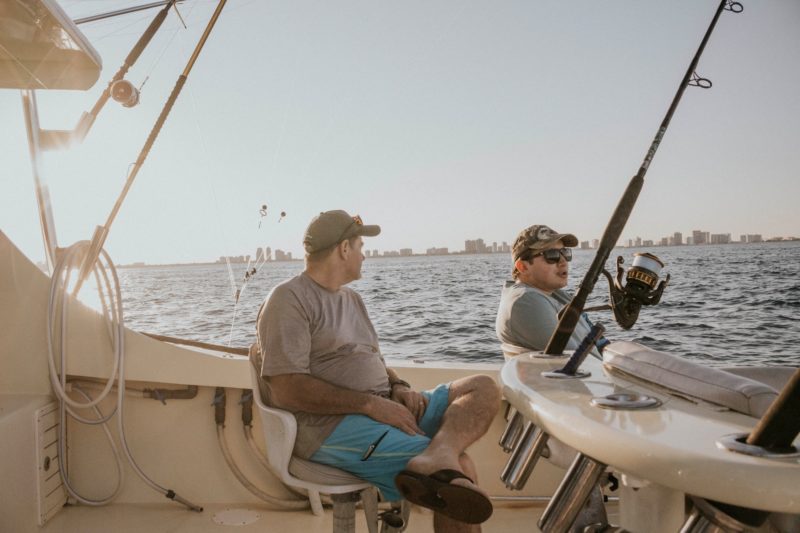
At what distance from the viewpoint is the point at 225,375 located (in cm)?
244

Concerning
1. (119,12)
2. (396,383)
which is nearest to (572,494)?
(396,383)

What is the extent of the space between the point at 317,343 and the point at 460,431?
19.9 inches

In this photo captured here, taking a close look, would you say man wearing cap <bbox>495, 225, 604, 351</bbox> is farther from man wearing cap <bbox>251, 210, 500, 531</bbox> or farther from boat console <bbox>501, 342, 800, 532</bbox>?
boat console <bbox>501, 342, 800, 532</bbox>

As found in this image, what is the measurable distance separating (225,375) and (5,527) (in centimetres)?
84

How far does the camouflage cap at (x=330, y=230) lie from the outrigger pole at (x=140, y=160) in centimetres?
90

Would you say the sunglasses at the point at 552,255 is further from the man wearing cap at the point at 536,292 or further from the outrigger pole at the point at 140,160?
the outrigger pole at the point at 140,160

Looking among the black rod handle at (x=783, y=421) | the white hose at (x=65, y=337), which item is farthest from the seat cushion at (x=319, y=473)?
the black rod handle at (x=783, y=421)

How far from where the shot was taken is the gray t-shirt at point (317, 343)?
5.74 ft

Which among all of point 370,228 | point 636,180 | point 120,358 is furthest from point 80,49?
point 636,180

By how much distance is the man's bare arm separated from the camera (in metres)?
1.75

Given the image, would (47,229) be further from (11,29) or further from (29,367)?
(11,29)

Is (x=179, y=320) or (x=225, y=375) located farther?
(x=179, y=320)

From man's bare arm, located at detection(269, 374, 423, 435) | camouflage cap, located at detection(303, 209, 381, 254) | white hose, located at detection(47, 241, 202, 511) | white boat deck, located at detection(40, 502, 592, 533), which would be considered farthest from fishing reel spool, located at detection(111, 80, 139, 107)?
white boat deck, located at detection(40, 502, 592, 533)

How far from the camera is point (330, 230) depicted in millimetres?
2068
